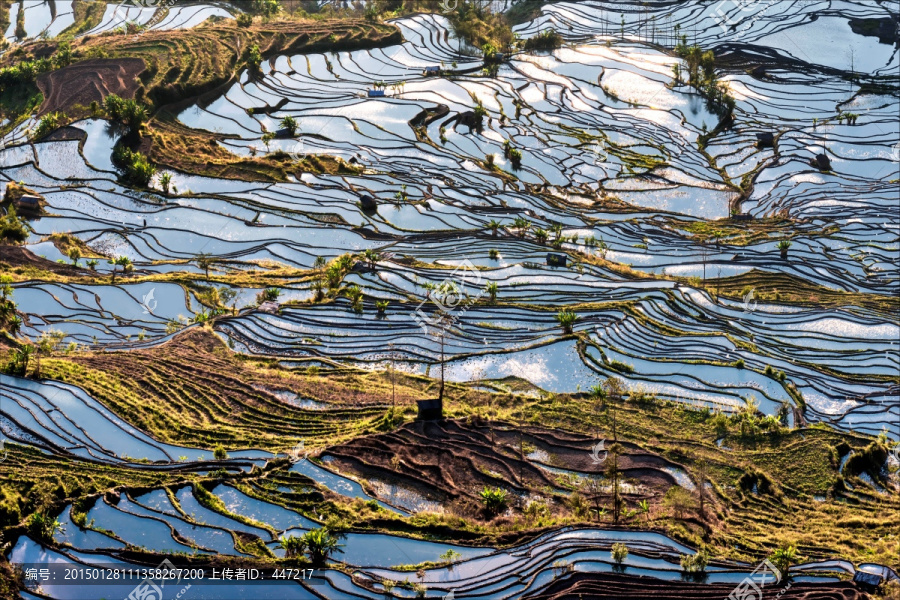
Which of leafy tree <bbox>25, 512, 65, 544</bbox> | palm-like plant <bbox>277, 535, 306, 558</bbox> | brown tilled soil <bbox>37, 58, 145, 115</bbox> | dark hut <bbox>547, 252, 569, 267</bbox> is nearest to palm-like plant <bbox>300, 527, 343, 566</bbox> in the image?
palm-like plant <bbox>277, 535, 306, 558</bbox>

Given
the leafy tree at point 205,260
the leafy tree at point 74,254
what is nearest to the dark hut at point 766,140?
the leafy tree at point 205,260

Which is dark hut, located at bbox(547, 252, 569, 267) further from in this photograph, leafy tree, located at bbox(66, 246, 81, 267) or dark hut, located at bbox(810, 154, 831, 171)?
dark hut, located at bbox(810, 154, 831, 171)

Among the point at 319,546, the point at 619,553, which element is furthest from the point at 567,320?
the point at 319,546

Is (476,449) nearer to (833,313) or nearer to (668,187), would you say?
(833,313)

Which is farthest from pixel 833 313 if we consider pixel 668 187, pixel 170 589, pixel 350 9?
pixel 350 9

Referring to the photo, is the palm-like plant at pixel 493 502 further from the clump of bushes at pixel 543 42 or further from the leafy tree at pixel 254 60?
the clump of bushes at pixel 543 42
